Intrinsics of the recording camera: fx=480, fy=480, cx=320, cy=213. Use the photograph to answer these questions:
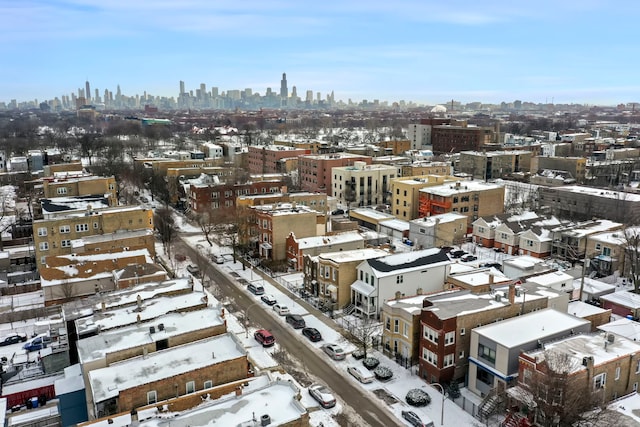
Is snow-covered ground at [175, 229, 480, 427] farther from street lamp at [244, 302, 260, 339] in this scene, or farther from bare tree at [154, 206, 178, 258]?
bare tree at [154, 206, 178, 258]

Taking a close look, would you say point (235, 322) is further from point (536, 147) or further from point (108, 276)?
point (536, 147)

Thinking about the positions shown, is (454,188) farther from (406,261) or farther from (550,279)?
(406,261)

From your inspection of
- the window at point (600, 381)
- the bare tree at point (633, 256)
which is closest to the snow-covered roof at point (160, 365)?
the window at point (600, 381)

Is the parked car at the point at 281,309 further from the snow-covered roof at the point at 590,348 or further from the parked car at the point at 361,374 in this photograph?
the snow-covered roof at the point at 590,348

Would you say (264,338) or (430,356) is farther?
(264,338)

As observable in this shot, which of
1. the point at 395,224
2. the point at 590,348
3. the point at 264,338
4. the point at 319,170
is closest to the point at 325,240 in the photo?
the point at 264,338

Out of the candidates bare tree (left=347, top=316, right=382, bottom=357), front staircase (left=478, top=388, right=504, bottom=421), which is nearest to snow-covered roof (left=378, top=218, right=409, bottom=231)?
bare tree (left=347, top=316, right=382, bottom=357)
